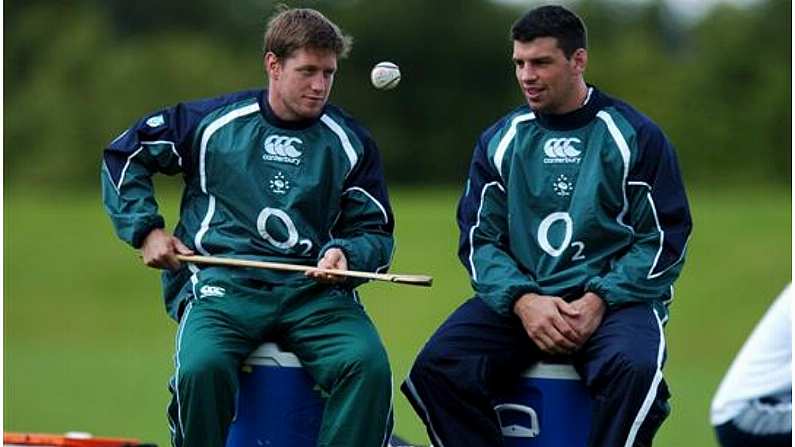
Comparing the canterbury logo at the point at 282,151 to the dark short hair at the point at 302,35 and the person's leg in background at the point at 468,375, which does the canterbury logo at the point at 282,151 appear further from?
the person's leg in background at the point at 468,375

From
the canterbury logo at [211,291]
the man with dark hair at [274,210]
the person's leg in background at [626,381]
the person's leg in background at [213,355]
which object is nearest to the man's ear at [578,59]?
the man with dark hair at [274,210]

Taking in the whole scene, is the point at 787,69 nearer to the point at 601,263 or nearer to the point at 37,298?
the point at 37,298

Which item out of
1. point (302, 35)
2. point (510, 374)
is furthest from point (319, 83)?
point (510, 374)

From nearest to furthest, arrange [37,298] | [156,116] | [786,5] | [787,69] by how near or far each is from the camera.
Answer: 1. [156,116]
2. [37,298]
3. [787,69]
4. [786,5]

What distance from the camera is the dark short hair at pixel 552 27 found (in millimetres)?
6629

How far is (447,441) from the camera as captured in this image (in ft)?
21.6

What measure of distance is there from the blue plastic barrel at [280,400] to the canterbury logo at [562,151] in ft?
3.92

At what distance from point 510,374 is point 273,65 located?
57.0 inches

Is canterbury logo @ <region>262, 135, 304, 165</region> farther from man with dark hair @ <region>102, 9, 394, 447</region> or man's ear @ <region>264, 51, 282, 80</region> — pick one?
man's ear @ <region>264, 51, 282, 80</region>

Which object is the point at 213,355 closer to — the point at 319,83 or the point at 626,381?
the point at 319,83

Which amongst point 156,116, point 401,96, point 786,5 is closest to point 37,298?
point 401,96

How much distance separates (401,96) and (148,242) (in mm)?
30812

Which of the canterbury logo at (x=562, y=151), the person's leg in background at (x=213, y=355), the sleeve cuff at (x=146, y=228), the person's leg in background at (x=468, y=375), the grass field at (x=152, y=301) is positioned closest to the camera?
the person's leg in background at (x=213, y=355)

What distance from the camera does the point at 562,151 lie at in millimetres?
6656
